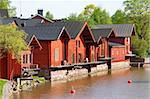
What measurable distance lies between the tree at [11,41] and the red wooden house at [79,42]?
15.7m

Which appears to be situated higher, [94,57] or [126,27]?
[126,27]

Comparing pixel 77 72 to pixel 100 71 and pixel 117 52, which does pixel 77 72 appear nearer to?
pixel 100 71

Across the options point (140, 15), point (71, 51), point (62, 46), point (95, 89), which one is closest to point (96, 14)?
point (140, 15)

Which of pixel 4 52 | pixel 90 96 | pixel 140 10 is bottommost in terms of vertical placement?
pixel 90 96

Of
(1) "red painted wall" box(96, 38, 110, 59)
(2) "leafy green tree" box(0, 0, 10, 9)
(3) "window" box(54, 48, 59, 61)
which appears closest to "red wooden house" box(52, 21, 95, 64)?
(1) "red painted wall" box(96, 38, 110, 59)

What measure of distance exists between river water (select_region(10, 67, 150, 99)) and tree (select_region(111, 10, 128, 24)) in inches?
1492

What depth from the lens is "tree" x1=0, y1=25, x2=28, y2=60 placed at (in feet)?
121

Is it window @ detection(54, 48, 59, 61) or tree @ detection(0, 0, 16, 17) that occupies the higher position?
tree @ detection(0, 0, 16, 17)

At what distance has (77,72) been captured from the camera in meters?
51.7

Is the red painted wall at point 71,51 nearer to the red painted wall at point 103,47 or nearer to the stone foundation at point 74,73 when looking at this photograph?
the stone foundation at point 74,73

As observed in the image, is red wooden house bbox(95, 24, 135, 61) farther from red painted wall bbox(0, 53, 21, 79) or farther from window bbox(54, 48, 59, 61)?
red painted wall bbox(0, 53, 21, 79)

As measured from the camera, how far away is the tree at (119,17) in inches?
3415

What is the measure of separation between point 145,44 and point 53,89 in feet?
115

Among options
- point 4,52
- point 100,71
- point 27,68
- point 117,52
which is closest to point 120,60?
point 117,52
